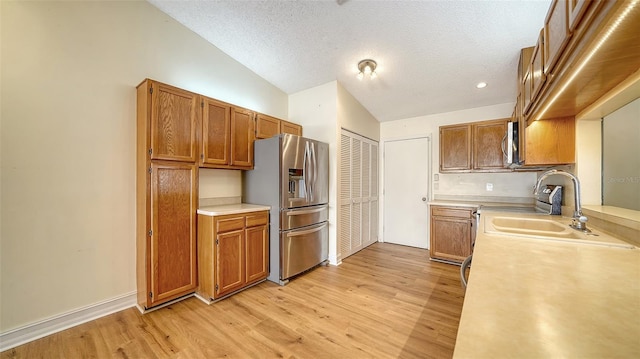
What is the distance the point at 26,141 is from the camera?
1.72 meters

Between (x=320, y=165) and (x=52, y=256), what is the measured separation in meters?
2.60

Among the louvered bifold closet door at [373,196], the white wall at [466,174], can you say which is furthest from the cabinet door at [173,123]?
the white wall at [466,174]

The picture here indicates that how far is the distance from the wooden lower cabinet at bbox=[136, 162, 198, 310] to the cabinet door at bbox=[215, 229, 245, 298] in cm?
30

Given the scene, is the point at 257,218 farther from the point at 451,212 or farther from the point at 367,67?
the point at 451,212

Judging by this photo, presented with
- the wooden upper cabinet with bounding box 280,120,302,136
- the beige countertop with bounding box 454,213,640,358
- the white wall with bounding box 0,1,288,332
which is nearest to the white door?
the wooden upper cabinet with bounding box 280,120,302,136

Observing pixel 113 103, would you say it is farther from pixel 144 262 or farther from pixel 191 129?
pixel 144 262

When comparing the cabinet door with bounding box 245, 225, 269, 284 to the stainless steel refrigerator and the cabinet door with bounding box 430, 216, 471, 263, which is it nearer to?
the stainless steel refrigerator

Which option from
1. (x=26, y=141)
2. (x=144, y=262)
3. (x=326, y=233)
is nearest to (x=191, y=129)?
(x=26, y=141)

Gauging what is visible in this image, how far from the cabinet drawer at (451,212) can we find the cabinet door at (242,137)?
A: 271 centimetres

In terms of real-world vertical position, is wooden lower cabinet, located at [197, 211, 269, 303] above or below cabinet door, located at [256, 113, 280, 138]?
below

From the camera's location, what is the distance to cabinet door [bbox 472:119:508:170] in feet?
10.5

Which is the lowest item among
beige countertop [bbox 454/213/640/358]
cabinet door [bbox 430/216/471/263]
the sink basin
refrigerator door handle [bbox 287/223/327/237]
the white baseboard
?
the white baseboard

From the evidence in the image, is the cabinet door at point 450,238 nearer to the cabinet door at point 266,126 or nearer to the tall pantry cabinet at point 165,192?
the cabinet door at point 266,126

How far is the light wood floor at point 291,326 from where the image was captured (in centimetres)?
163
